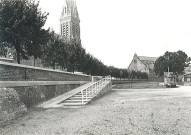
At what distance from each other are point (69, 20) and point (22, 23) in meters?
65.6

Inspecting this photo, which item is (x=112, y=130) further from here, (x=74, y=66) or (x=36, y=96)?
(x=74, y=66)

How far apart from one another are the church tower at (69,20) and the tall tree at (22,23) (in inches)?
2467

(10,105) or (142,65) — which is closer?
(10,105)

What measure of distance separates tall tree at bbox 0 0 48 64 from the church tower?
62.7 m

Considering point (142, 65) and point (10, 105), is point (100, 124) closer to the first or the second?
point (10, 105)

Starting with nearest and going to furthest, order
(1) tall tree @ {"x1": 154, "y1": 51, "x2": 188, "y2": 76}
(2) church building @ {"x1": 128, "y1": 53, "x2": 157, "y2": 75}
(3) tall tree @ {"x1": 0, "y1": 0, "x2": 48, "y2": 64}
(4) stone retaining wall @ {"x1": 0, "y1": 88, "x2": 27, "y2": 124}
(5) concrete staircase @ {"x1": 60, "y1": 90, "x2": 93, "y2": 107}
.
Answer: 1. (4) stone retaining wall @ {"x1": 0, "y1": 88, "x2": 27, "y2": 124}
2. (5) concrete staircase @ {"x1": 60, "y1": 90, "x2": 93, "y2": 107}
3. (3) tall tree @ {"x1": 0, "y1": 0, "x2": 48, "y2": 64}
4. (1) tall tree @ {"x1": 154, "y1": 51, "x2": 188, "y2": 76}
5. (2) church building @ {"x1": 128, "y1": 53, "x2": 157, "y2": 75}

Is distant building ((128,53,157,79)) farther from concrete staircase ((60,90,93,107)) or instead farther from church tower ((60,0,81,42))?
concrete staircase ((60,90,93,107))

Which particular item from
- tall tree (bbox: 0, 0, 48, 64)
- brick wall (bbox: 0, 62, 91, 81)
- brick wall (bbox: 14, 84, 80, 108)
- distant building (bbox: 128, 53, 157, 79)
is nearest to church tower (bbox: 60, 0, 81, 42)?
distant building (bbox: 128, 53, 157, 79)

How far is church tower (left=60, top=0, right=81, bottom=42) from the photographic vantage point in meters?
81.2

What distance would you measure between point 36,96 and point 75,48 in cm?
2131

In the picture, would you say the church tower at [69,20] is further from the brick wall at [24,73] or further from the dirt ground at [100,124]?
the dirt ground at [100,124]

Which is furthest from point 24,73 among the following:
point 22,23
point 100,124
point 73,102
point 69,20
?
point 69,20

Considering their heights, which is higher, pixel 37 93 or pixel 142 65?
pixel 142 65

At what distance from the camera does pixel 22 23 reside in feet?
54.7
